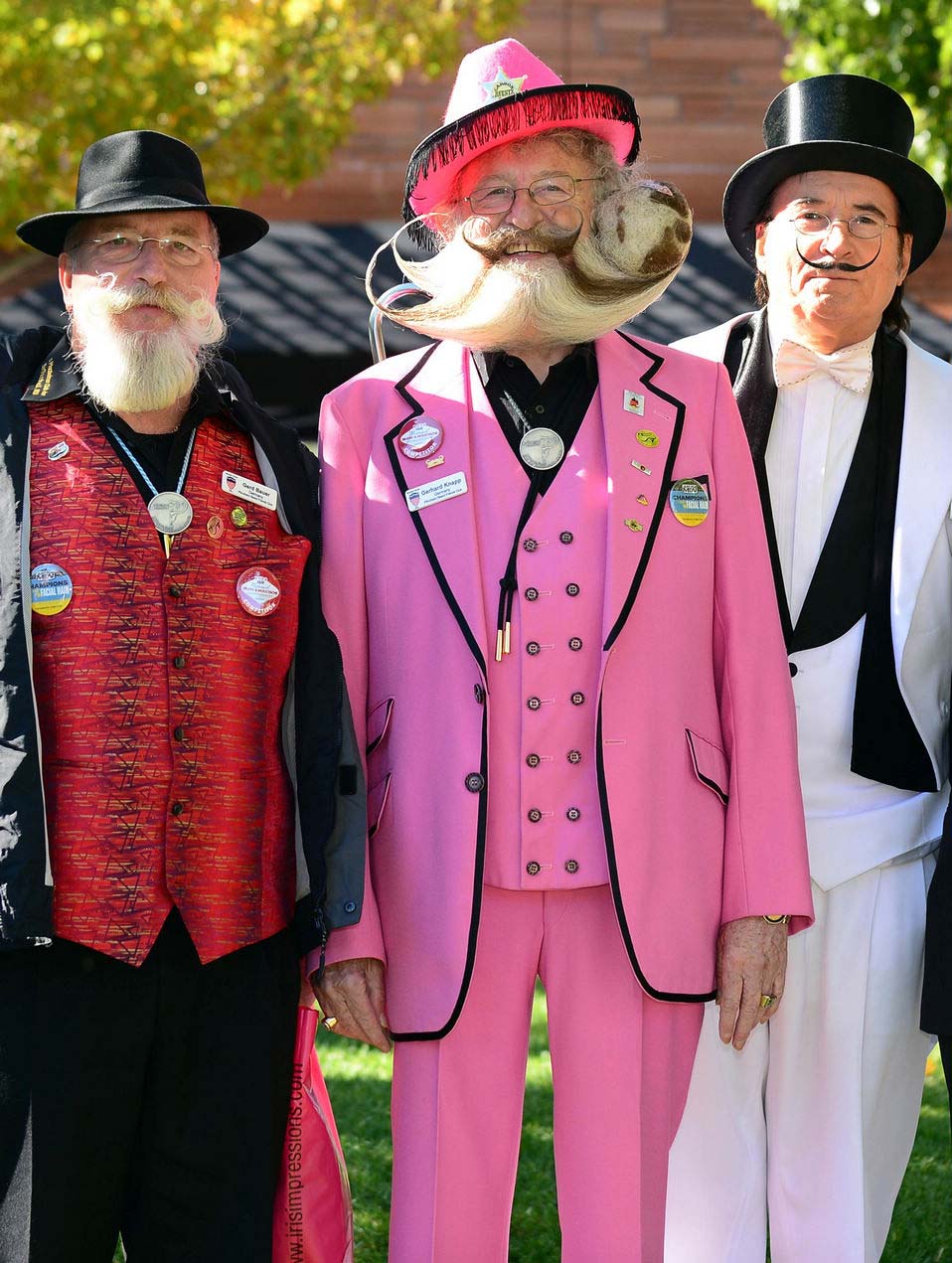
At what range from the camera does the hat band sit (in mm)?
3188

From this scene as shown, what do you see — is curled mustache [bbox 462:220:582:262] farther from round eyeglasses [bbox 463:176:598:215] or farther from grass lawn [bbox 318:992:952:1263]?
grass lawn [bbox 318:992:952:1263]

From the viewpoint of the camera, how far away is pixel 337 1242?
3.18 metres

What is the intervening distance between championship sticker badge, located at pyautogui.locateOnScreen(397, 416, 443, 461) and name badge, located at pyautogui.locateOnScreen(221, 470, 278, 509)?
26 centimetres

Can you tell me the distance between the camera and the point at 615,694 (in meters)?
3.10

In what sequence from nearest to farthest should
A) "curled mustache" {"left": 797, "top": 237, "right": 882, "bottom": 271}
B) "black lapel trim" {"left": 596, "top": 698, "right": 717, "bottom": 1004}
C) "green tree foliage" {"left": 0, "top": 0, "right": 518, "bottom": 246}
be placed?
"black lapel trim" {"left": 596, "top": 698, "right": 717, "bottom": 1004} → "curled mustache" {"left": 797, "top": 237, "right": 882, "bottom": 271} → "green tree foliage" {"left": 0, "top": 0, "right": 518, "bottom": 246}

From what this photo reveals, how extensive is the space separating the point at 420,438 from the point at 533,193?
529 mm

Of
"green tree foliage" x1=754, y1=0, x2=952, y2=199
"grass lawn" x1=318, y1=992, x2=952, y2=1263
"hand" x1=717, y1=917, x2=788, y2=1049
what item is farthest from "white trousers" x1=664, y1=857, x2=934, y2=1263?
"green tree foliage" x1=754, y1=0, x2=952, y2=199

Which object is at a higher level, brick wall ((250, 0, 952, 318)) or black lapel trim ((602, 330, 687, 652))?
brick wall ((250, 0, 952, 318))

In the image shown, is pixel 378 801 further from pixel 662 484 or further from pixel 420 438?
pixel 662 484

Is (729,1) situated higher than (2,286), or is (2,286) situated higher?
(729,1)

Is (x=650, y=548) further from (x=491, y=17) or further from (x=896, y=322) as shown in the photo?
(x=491, y=17)

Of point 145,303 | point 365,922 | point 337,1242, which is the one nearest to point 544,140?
point 145,303

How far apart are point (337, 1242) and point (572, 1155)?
472 mm

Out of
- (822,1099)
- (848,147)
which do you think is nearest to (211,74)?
(848,147)
